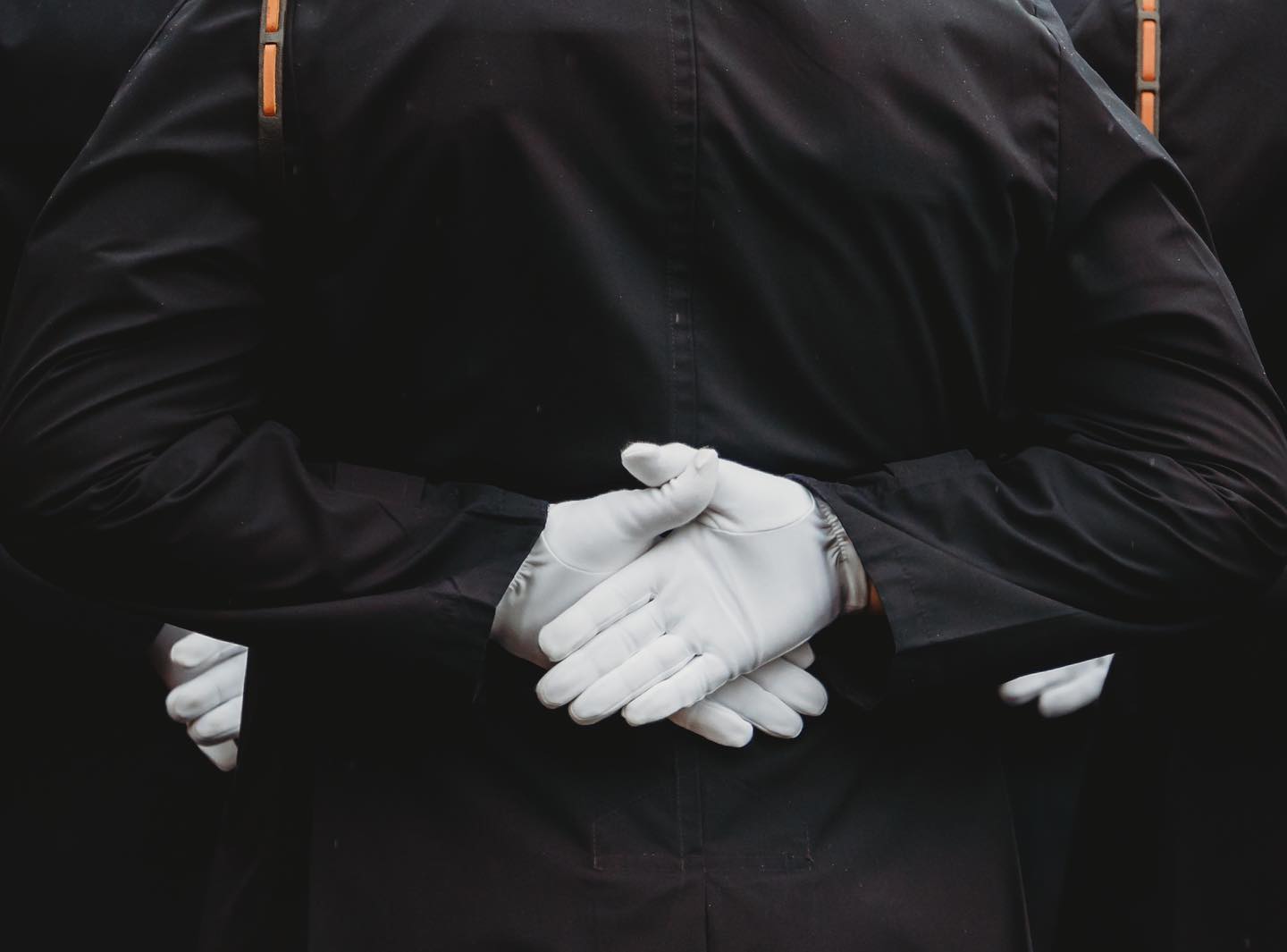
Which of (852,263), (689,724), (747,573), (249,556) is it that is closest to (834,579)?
(747,573)

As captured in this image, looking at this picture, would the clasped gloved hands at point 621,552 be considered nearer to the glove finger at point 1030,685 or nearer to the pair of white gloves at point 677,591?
the pair of white gloves at point 677,591

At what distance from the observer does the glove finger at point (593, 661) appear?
1637mm

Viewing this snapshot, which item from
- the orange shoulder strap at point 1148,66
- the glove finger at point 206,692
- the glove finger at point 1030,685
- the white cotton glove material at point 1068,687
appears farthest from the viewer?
the white cotton glove material at point 1068,687

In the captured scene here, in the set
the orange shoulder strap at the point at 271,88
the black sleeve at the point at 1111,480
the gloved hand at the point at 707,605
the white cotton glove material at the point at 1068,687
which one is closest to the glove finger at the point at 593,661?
the gloved hand at the point at 707,605

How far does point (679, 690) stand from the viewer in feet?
5.37

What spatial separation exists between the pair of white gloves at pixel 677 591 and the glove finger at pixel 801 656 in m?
0.05

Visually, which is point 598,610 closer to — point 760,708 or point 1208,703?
point 760,708

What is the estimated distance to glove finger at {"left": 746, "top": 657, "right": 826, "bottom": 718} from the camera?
1733mm

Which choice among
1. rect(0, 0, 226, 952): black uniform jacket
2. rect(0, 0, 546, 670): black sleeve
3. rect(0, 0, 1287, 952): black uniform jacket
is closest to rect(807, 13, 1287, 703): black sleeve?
rect(0, 0, 1287, 952): black uniform jacket

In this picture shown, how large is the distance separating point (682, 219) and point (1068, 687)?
1208mm

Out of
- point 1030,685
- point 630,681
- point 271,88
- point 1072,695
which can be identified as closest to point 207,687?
point 630,681

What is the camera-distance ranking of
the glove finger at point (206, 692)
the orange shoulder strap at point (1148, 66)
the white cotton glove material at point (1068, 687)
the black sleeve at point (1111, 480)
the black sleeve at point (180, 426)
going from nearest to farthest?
1. the black sleeve at point (180, 426)
2. the black sleeve at point (1111, 480)
3. the orange shoulder strap at point (1148, 66)
4. the glove finger at point (206, 692)
5. the white cotton glove material at point (1068, 687)

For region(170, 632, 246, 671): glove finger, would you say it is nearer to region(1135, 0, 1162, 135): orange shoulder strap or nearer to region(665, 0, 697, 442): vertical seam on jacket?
region(665, 0, 697, 442): vertical seam on jacket

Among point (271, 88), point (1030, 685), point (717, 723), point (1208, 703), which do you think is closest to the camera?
point (271, 88)
